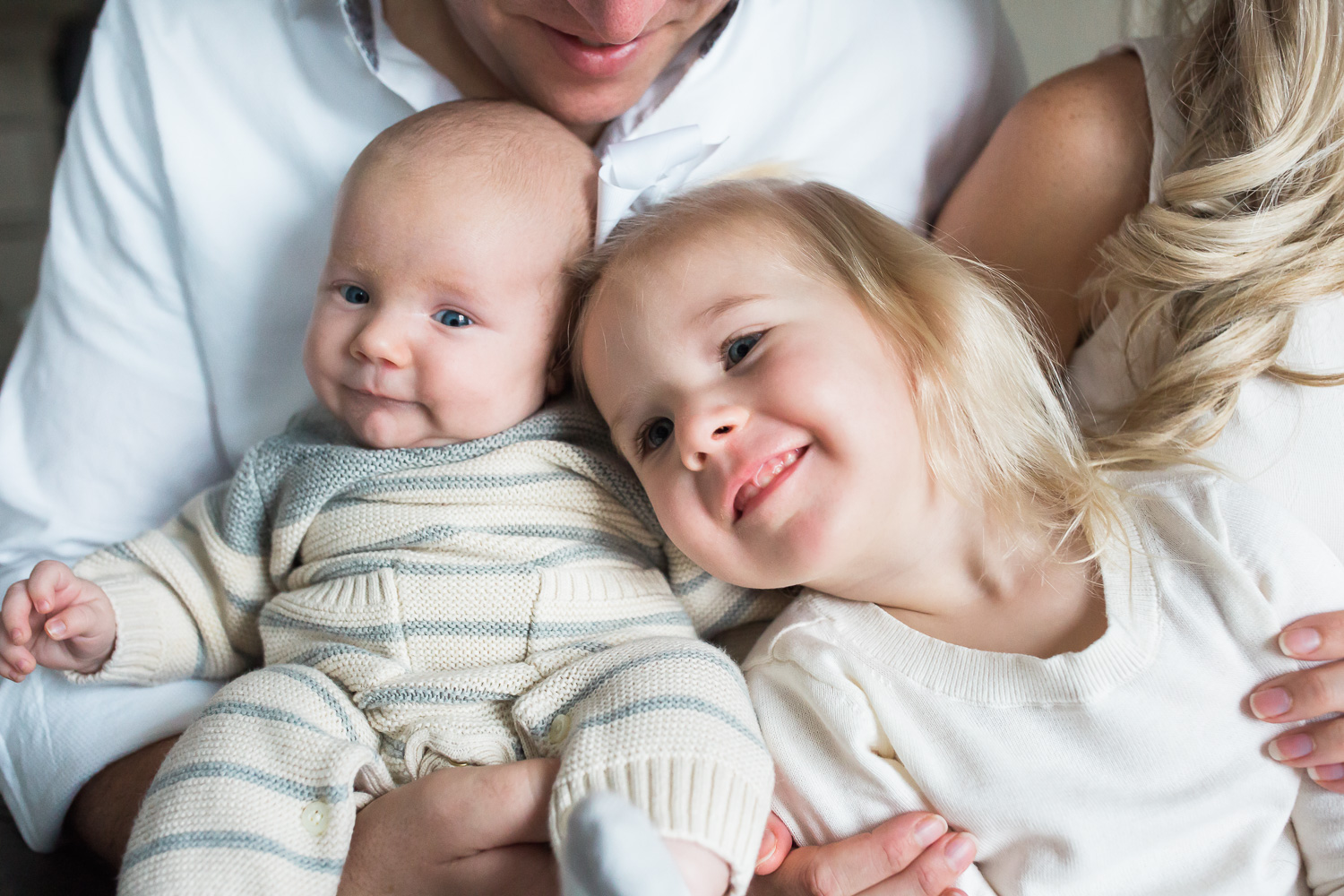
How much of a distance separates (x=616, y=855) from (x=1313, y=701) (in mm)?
655

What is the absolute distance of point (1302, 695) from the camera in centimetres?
90

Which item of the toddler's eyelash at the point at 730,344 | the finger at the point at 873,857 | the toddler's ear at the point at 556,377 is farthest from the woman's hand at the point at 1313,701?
the toddler's ear at the point at 556,377

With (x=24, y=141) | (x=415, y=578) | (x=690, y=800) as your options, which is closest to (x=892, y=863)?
(x=690, y=800)

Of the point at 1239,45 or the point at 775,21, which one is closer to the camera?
the point at 1239,45

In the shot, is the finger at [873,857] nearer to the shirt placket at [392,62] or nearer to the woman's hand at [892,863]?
the woman's hand at [892,863]

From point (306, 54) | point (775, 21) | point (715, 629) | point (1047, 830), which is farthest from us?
point (775, 21)

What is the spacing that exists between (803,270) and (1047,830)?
58 cm

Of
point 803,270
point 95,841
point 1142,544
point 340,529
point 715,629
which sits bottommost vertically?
point 95,841

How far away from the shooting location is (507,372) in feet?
3.63

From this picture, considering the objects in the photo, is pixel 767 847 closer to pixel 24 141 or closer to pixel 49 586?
pixel 49 586

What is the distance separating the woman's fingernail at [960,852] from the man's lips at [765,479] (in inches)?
13.9

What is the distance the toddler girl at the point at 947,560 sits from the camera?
94 cm

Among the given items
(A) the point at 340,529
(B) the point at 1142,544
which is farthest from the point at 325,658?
(B) the point at 1142,544

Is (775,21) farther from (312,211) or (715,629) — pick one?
Answer: (715,629)
